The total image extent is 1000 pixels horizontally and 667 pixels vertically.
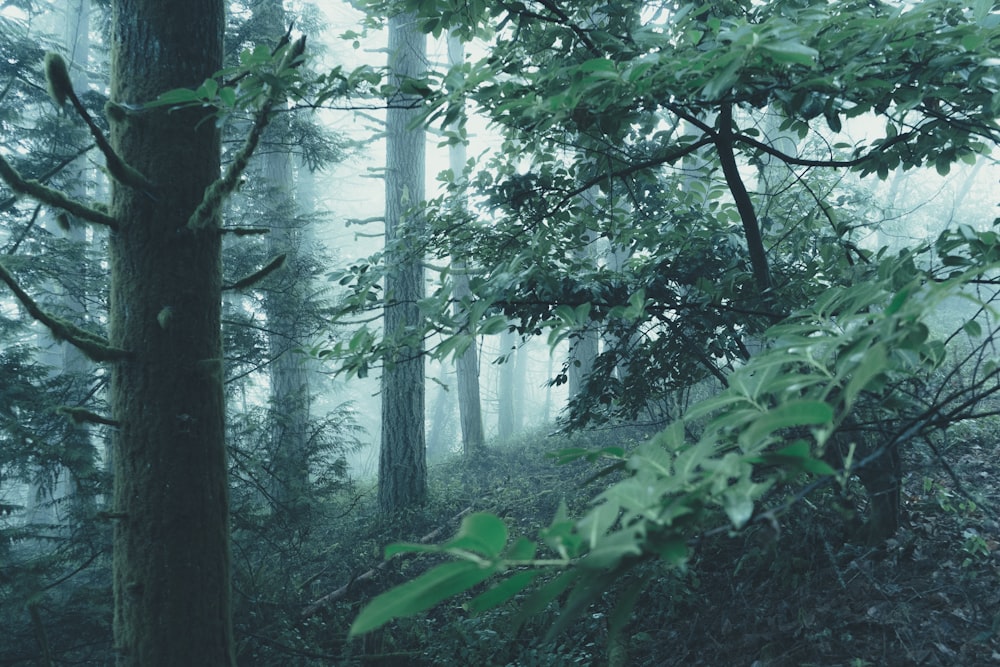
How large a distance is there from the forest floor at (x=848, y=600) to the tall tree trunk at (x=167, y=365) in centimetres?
240

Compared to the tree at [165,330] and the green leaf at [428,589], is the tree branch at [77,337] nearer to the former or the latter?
the tree at [165,330]

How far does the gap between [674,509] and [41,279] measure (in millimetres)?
8816

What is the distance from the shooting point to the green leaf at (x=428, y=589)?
25.3 inches

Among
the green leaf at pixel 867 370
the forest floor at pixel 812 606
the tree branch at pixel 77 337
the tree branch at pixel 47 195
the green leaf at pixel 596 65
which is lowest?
the forest floor at pixel 812 606

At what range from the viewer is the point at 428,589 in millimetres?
666

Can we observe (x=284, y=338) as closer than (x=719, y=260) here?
No

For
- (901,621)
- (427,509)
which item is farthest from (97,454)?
(901,621)

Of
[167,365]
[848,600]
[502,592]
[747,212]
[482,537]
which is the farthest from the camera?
[848,600]

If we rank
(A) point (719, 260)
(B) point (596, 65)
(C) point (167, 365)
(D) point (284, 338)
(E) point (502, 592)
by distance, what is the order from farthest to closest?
(D) point (284, 338) → (A) point (719, 260) → (C) point (167, 365) → (B) point (596, 65) → (E) point (502, 592)

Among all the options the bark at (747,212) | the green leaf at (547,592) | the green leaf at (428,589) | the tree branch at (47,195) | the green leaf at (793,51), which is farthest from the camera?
the bark at (747,212)

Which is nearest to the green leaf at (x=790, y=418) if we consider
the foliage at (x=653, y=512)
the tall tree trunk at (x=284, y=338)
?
the foliage at (x=653, y=512)

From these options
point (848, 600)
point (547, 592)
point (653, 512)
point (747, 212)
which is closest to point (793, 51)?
point (653, 512)

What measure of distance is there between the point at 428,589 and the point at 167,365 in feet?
7.34

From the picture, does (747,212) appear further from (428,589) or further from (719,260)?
(428,589)
